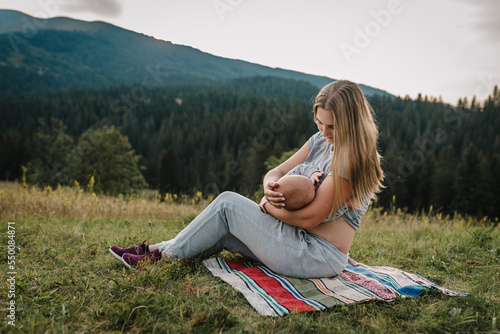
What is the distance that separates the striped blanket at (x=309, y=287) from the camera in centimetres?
257

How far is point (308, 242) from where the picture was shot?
116 inches

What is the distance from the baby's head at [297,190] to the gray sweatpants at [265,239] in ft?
1.10

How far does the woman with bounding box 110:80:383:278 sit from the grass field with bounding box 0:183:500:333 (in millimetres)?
321

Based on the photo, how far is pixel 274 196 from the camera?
9.17 feet

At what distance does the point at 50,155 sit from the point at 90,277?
51.8 metres

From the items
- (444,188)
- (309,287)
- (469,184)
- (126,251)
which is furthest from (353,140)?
(444,188)

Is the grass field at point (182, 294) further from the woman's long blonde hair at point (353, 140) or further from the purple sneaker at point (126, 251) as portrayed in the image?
the woman's long blonde hair at point (353, 140)

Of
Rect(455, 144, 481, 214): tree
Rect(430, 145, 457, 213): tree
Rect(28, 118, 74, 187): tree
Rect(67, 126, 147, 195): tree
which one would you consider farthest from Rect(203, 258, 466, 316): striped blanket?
Rect(430, 145, 457, 213): tree

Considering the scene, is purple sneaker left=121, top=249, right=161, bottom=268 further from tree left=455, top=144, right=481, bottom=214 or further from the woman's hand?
tree left=455, top=144, right=481, bottom=214

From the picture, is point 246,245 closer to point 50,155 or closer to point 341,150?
point 341,150

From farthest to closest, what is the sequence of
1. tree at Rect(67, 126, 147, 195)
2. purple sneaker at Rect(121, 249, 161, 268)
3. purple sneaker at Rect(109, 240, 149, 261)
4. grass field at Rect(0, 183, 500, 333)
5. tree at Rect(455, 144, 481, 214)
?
tree at Rect(455, 144, 481, 214) → tree at Rect(67, 126, 147, 195) → purple sneaker at Rect(109, 240, 149, 261) → purple sneaker at Rect(121, 249, 161, 268) → grass field at Rect(0, 183, 500, 333)

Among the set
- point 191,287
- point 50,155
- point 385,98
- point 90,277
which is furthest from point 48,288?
point 385,98

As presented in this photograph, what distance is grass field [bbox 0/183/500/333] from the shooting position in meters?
2.29

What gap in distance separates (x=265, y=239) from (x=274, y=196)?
422 millimetres
